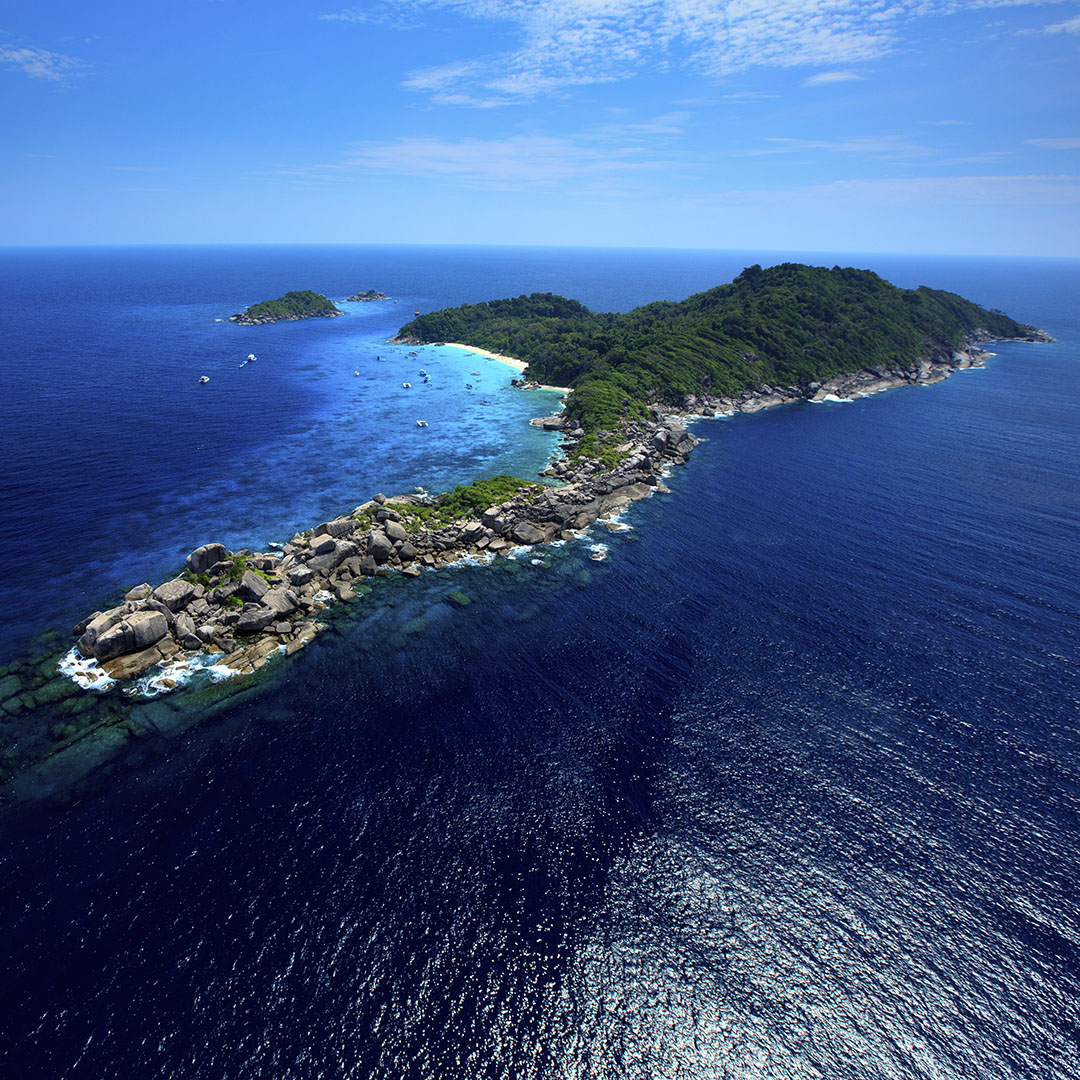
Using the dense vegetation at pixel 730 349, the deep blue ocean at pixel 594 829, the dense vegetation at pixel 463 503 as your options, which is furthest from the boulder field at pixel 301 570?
the dense vegetation at pixel 730 349

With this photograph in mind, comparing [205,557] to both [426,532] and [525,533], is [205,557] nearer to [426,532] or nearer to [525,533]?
[426,532]

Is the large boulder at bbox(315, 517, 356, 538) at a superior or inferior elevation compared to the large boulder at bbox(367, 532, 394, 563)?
superior

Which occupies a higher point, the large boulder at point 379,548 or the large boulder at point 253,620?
the large boulder at point 379,548

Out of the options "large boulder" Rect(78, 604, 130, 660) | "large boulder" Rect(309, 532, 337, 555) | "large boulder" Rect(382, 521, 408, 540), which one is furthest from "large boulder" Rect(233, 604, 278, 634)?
"large boulder" Rect(382, 521, 408, 540)

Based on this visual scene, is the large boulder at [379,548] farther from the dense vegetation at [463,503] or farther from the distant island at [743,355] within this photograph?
the distant island at [743,355]

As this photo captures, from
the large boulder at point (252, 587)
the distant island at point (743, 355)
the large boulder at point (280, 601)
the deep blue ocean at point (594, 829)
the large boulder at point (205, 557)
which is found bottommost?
the deep blue ocean at point (594, 829)

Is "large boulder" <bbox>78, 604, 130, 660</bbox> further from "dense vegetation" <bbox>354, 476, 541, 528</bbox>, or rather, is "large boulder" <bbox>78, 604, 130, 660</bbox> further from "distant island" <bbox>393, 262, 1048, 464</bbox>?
"distant island" <bbox>393, 262, 1048, 464</bbox>

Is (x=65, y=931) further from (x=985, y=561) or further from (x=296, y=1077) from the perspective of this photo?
(x=985, y=561)

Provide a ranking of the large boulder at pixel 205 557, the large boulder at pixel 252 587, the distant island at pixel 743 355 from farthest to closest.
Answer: the distant island at pixel 743 355, the large boulder at pixel 205 557, the large boulder at pixel 252 587
